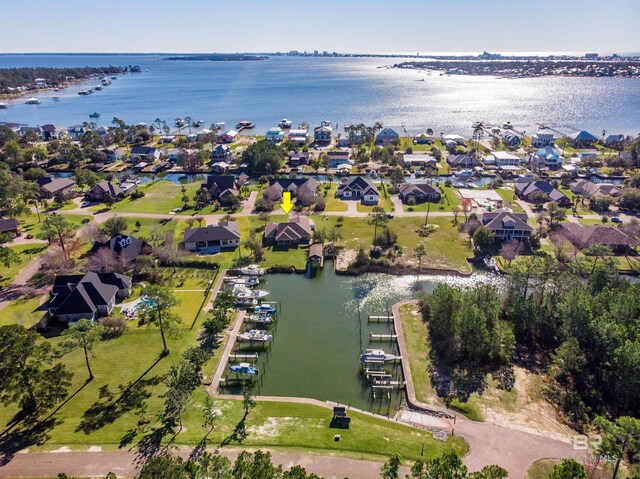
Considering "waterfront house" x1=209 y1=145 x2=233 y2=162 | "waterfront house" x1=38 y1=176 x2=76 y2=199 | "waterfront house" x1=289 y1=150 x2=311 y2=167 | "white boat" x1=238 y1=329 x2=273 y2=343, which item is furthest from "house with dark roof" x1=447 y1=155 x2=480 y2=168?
"waterfront house" x1=38 y1=176 x2=76 y2=199

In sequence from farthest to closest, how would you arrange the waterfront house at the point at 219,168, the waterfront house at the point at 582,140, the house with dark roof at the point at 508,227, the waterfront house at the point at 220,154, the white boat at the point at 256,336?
1. the waterfront house at the point at 582,140
2. the waterfront house at the point at 220,154
3. the waterfront house at the point at 219,168
4. the house with dark roof at the point at 508,227
5. the white boat at the point at 256,336

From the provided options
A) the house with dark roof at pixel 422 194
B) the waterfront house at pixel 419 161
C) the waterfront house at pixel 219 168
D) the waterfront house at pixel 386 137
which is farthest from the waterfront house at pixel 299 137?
the house with dark roof at pixel 422 194

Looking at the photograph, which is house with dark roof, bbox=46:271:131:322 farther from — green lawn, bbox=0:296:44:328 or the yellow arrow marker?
the yellow arrow marker

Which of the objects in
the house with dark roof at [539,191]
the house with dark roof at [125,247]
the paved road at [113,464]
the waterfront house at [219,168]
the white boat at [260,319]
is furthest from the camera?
the waterfront house at [219,168]

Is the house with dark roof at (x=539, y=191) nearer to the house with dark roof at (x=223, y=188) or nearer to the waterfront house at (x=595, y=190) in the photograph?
the waterfront house at (x=595, y=190)

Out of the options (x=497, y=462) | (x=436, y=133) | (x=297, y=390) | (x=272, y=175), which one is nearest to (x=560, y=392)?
(x=497, y=462)

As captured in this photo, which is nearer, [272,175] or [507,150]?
[272,175]

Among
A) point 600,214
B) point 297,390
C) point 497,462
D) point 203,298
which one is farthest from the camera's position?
point 600,214

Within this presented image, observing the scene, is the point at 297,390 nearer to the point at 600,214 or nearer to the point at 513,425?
the point at 513,425
